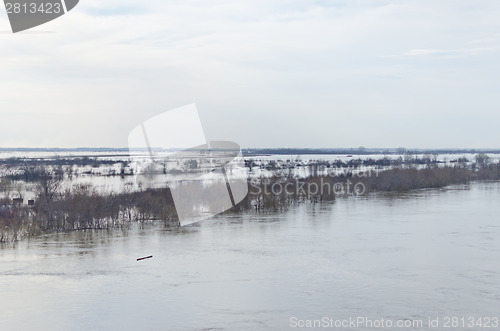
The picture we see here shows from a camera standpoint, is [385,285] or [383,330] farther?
[385,285]

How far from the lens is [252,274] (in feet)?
28.2

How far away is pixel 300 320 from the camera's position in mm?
6605

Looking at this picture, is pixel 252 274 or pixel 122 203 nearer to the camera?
pixel 252 274

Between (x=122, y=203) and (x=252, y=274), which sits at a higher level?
(x=122, y=203)

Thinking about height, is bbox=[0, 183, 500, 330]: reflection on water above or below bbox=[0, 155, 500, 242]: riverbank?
below

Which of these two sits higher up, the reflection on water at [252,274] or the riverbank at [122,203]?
the riverbank at [122,203]

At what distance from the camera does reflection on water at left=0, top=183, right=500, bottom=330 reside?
22.4 feet

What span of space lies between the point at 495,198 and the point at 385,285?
39.5 ft

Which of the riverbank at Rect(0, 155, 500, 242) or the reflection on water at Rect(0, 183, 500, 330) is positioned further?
the riverbank at Rect(0, 155, 500, 242)

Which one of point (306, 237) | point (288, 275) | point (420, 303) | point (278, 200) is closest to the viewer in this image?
point (420, 303)

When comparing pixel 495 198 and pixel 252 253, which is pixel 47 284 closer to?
pixel 252 253

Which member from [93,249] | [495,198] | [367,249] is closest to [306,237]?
[367,249]

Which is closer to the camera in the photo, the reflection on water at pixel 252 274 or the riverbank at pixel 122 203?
the reflection on water at pixel 252 274

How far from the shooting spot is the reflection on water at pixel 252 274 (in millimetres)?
6832
